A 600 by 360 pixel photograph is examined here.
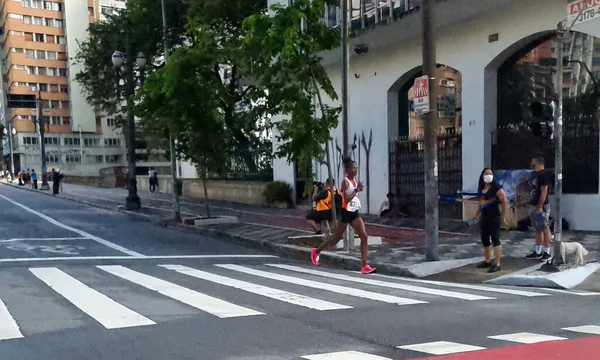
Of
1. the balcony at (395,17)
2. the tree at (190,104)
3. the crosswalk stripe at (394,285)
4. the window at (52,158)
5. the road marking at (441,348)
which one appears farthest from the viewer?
the window at (52,158)

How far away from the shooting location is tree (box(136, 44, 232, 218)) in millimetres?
16219

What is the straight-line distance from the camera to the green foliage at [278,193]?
24.1 m

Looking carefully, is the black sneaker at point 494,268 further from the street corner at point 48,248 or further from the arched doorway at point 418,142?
the street corner at point 48,248

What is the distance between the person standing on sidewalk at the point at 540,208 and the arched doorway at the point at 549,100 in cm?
336

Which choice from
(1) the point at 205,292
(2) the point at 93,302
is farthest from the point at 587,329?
(2) the point at 93,302

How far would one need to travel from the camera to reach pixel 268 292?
7.83m

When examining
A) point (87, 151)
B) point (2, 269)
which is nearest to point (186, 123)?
point (2, 269)

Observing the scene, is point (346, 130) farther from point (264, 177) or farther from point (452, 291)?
point (264, 177)

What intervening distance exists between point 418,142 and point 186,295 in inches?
482

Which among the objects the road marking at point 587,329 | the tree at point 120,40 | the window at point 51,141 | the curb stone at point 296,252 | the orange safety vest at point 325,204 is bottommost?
the curb stone at point 296,252

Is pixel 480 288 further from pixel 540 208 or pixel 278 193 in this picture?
pixel 278 193

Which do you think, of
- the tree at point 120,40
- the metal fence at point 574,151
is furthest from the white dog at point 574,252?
the tree at point 120,40

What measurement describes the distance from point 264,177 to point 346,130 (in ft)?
51.2

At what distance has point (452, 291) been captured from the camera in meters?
8.15
